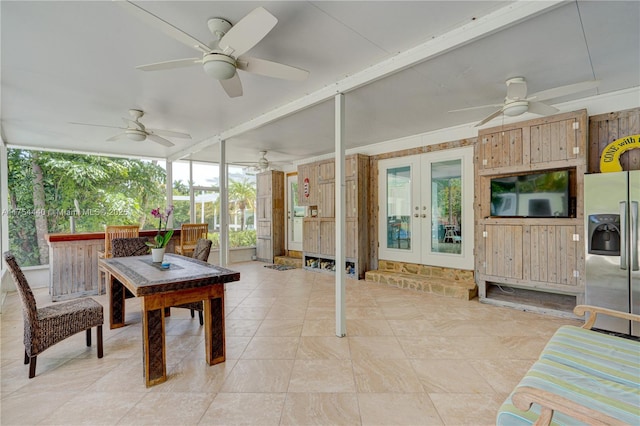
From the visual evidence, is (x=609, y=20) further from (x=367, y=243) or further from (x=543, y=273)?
(x=367, y=243)

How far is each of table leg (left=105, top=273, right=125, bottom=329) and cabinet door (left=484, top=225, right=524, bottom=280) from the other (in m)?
4.90

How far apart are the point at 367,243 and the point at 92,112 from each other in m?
5.09

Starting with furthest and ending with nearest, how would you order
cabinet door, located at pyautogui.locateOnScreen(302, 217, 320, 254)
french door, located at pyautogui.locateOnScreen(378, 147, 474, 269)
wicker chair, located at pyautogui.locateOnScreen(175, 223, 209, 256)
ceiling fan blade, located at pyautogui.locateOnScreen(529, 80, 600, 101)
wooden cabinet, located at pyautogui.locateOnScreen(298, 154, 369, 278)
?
cabinet door, located at pyautogui.locateOnScreen(302, 217, 320, 254) < wooden cabinet, located at pyautogui.locateOnScreen(298, 154, 369, 278) < wicker chair, located at pyautogui.locateOnScreen(175, 223, 209, 256) < french door, located at pyautogui.locateOnScreen(378, 147, 474, 269) < ceiling fan blade, located at pyautogui.locateOnScreen(529, 80, 600, 101)

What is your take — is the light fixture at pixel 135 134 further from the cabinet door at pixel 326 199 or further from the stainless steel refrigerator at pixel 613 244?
the stainless steel refrigerator at pixel 613 244

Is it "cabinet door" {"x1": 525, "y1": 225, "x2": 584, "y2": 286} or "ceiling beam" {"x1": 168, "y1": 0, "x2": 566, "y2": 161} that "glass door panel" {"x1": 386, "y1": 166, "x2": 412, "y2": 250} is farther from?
"ceiling beam" {"x1": 168, "y1": 0, "x2": 566, "y2": 161}

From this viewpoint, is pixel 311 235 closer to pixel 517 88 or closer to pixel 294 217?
pixel 294 217

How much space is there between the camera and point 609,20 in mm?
2176

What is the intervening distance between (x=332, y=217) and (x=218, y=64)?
433 cm

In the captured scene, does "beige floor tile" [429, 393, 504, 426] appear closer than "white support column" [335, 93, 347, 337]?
Yes

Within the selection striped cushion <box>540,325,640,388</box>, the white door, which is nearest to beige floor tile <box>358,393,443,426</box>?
striped cushion <box>540,325,640,388</box>

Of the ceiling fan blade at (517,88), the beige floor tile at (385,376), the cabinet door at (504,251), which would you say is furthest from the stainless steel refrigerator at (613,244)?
the beige floor tile at (385,376)

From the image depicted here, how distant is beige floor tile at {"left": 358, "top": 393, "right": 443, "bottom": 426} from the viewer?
1.82 meters

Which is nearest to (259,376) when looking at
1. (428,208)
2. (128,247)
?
(128,247)

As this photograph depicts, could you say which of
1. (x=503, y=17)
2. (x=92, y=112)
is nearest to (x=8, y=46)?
(x=92, y=112)
